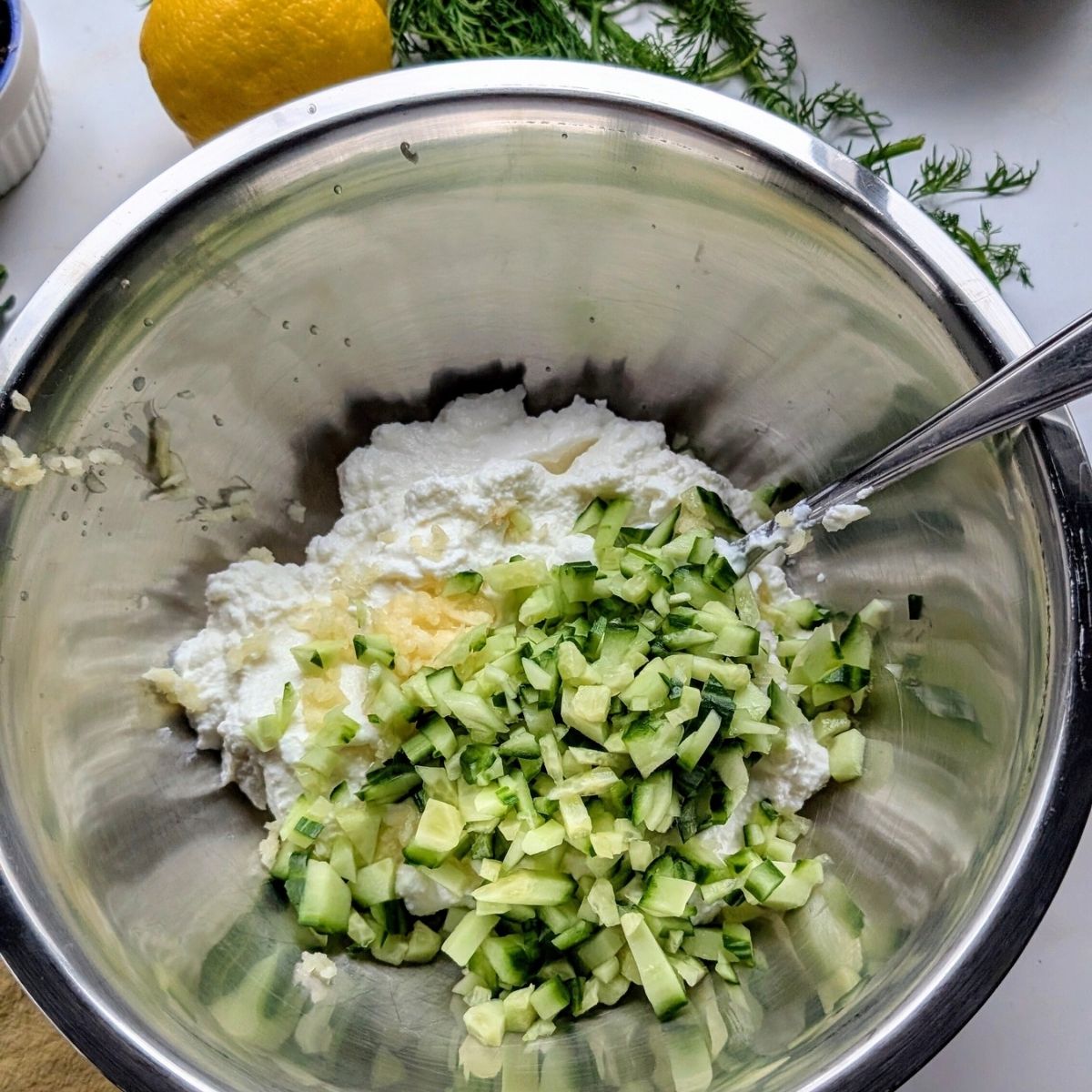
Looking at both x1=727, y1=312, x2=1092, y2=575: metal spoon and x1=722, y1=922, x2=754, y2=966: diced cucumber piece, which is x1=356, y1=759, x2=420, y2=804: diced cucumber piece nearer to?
x1=722, y1=922, x2=754, y2=966: diced cucumber piece

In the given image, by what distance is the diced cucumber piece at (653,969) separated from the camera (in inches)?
42.0

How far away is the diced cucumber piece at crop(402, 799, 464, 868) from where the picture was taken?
110 cm

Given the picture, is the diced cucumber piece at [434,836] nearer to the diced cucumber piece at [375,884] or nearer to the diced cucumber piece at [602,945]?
the diced cucumber piece at [375,884]

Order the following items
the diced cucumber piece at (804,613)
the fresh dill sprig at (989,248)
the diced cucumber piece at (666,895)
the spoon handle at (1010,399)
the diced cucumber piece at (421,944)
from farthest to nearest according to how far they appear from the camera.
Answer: the fresh dill sprig at (989,248) < the diced cucumber piece at (804,613) < the diced cucumber piece at (421,944) < the diced cucumber piece at (666,895) < the spoon handle at (1010,399)

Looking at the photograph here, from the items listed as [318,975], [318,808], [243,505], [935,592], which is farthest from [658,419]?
[318,975]

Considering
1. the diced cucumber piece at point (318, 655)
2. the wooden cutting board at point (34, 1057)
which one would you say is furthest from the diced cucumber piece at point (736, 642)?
the wooden cutting board at point (34, 1057)

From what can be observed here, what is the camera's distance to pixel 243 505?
129cm

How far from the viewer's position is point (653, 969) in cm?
107

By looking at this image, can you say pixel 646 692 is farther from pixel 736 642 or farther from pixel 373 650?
pixel 373 650

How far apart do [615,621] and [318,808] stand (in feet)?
1.27

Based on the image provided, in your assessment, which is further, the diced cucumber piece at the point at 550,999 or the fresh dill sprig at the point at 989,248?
the fresh dill sprig at the point at 989,248

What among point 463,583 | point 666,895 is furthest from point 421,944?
point 463,583

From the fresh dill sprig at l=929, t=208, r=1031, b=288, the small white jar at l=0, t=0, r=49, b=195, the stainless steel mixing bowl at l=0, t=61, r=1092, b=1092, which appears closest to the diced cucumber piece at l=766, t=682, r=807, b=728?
the stainless steel mixing bowl at l=0, t=61, r=1092, b=1092

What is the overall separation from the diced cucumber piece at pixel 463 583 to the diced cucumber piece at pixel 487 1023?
448 mm
